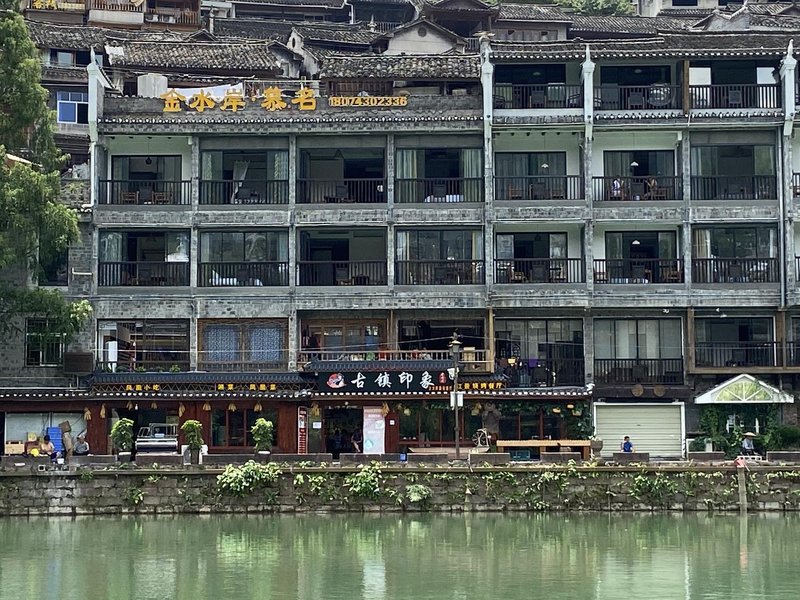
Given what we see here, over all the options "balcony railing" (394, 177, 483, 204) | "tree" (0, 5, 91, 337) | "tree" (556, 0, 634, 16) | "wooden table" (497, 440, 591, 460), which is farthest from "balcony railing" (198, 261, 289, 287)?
"tree" (556, 0, 634, 16)

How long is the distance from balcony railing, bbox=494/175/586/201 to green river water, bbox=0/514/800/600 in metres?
16.7

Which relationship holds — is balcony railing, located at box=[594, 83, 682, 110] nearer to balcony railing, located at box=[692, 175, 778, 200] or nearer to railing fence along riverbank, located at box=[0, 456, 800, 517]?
balcony railing, located at box=[692, 175, 778, 200]

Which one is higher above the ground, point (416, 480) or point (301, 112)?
point (301, 112)

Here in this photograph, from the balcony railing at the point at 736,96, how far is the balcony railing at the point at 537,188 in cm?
545

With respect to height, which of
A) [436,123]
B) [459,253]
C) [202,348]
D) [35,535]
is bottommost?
[35,535]

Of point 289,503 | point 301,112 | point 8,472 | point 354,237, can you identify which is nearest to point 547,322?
point 354,237

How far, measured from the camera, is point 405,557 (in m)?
34.5

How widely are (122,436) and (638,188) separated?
22.3 metres

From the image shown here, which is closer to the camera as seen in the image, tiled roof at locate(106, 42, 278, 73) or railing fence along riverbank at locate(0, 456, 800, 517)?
railing fence along riverbank at locate(0, 456, 800, 517)

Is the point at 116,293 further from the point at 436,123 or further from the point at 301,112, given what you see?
the point at 436,123

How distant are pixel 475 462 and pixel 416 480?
1937mm

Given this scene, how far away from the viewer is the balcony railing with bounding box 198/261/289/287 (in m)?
54.8

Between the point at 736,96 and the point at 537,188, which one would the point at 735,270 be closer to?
the point at 736,96

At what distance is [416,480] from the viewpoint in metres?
42.6
